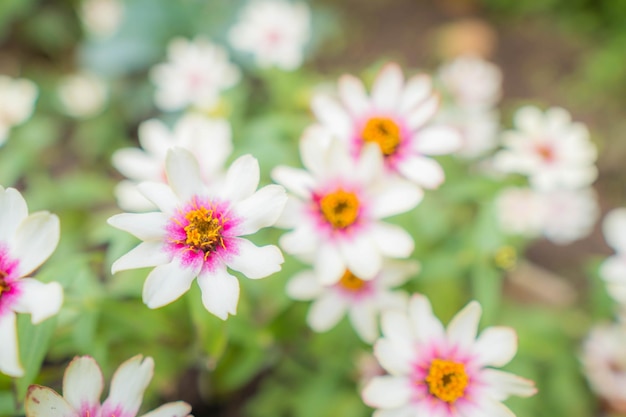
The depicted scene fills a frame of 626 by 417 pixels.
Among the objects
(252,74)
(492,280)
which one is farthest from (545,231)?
(252,74)

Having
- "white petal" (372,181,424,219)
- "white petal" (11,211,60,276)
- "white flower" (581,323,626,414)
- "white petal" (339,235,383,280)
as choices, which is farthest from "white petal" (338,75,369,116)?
"white flower" (581,323,626,414)

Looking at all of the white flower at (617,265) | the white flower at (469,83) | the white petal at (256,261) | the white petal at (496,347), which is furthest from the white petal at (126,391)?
the white flower at (469,83)

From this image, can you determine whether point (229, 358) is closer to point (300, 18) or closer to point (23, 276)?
point (23, 276)

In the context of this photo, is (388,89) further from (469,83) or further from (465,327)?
(469,83)

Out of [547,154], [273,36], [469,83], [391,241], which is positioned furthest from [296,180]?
[469,83]

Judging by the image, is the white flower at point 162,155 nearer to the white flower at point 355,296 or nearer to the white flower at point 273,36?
the white flower at point 355,296

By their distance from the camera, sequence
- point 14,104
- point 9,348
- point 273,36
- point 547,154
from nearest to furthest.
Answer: point 9,348 < point 547,154 < point 14,104 < point 273,36

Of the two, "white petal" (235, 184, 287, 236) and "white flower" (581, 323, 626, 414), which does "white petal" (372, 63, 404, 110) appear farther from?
"white flower" (581, 323, 626, 414)
